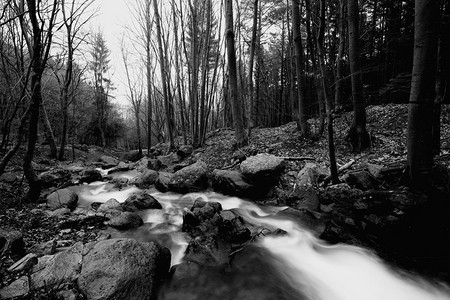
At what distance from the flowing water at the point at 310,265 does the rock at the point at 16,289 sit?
5.98 feet

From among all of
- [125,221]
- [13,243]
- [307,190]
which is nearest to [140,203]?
[125,221]

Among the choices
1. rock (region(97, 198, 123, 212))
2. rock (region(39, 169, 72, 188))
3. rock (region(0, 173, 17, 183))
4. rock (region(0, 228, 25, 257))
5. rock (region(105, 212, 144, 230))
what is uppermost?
rock (region(0, 173, 17, 183))

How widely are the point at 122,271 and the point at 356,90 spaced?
7.89 m

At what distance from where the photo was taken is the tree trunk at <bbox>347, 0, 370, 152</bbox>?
22.6 feet

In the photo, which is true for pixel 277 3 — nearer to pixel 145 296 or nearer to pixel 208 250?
pixel 208 250

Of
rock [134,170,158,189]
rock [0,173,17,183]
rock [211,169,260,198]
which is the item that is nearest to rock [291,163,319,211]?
rock [211,169,260,198]

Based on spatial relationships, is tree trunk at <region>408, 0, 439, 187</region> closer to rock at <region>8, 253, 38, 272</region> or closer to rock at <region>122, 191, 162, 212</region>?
rock at <region>122, 191, 162, 212</region>

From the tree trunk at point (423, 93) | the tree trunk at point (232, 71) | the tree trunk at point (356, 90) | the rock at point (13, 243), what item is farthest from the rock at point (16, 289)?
the tree trunk at point (356, 90)

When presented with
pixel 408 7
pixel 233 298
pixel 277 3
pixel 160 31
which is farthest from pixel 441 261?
pixel 277 3

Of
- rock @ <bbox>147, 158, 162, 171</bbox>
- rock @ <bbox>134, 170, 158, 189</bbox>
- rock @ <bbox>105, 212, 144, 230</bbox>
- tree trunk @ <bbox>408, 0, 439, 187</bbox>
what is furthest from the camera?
rock @ <bbox>147, 158, 162, 171</bbox>

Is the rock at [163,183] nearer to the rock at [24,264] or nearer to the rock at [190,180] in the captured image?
the rock at [190,180]

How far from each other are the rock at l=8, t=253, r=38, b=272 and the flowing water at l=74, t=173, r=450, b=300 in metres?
1.53

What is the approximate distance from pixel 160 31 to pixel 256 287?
13.3m

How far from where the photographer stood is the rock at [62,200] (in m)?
5.19
